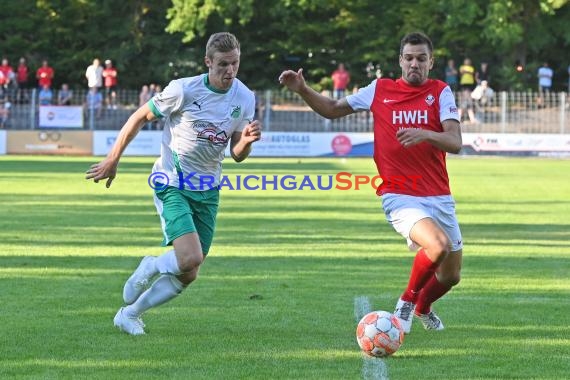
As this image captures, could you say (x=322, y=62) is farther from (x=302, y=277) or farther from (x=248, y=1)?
(x=302, y=277)

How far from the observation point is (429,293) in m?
8.70

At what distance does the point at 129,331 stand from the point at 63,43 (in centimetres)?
4639

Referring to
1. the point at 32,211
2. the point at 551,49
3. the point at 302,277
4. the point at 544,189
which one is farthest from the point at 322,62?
the point at 302,277

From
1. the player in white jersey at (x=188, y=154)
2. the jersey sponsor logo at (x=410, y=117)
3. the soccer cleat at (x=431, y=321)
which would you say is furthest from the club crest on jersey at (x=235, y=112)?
the soccer cleat at (x=431, y=321)

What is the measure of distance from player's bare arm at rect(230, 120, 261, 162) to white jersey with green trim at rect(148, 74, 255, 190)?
0.20 ft

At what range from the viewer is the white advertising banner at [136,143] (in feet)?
128

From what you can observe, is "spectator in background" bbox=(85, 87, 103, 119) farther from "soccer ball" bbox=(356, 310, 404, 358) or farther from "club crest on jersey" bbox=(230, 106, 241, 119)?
"soccer ball" bbox=(356, 310, 404, 358)

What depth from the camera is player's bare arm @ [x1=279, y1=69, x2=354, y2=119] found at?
28.9 feet

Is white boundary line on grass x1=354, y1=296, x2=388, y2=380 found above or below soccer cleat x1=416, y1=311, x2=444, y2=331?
below

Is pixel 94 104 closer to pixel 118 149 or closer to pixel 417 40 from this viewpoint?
pixel 118 149

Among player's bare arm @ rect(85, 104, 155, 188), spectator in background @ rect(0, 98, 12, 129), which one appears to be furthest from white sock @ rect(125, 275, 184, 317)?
spectator in background @ rect(0, 98, 12, 129)

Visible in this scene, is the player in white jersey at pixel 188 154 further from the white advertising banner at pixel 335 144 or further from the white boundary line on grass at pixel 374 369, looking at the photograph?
the white advertising banner at pixel 335 144

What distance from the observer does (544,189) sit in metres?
24.7

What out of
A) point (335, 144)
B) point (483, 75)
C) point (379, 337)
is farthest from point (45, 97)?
point (379, 337)
